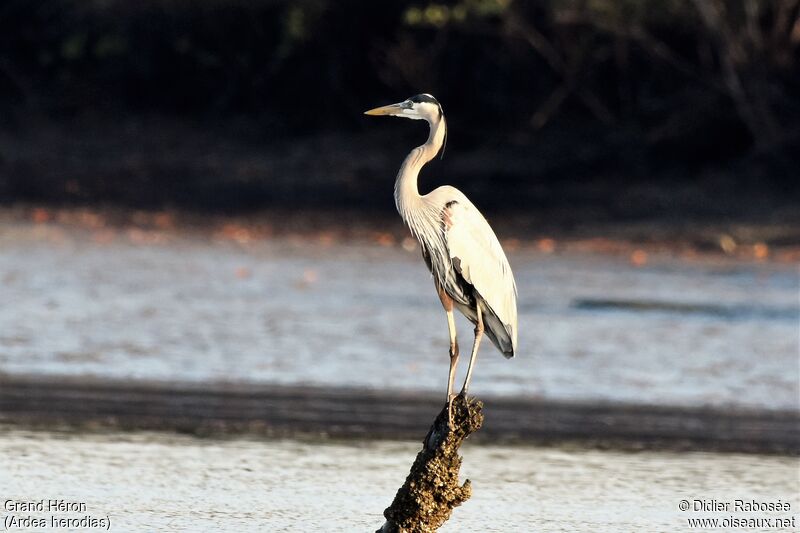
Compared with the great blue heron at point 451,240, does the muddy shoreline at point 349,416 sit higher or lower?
lower

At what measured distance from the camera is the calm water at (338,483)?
6348 millimetres

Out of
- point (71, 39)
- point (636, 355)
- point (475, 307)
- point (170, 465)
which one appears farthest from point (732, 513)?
point (71, 39)

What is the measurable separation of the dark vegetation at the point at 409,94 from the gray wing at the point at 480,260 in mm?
11337

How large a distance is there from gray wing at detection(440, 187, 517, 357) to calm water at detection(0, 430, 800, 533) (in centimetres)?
82

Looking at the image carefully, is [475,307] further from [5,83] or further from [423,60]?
[5,83]

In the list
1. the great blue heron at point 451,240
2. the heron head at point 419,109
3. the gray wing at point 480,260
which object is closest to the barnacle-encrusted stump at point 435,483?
the great blue heron at point 451,240

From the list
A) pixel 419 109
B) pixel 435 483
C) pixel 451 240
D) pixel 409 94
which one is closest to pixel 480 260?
pixel 451 240

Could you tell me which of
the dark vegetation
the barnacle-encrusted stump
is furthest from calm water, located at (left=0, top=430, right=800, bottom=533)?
the dark vegetation

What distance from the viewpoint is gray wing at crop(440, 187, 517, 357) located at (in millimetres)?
5996

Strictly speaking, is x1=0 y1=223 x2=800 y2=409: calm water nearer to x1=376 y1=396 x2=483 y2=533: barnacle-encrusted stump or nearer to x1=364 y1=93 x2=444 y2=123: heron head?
x1=364 y1=93 x2=444 y2=123: heron head

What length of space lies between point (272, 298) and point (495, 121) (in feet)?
28.0

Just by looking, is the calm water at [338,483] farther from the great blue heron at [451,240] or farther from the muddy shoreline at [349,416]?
the great blue heron at [451,240]

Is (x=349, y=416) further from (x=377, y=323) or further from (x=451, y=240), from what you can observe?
(x=377, y=323)

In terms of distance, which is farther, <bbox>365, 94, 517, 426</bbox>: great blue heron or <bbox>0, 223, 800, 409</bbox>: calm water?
<bbox>0, 223, 800, 409</bbox>: calm water
